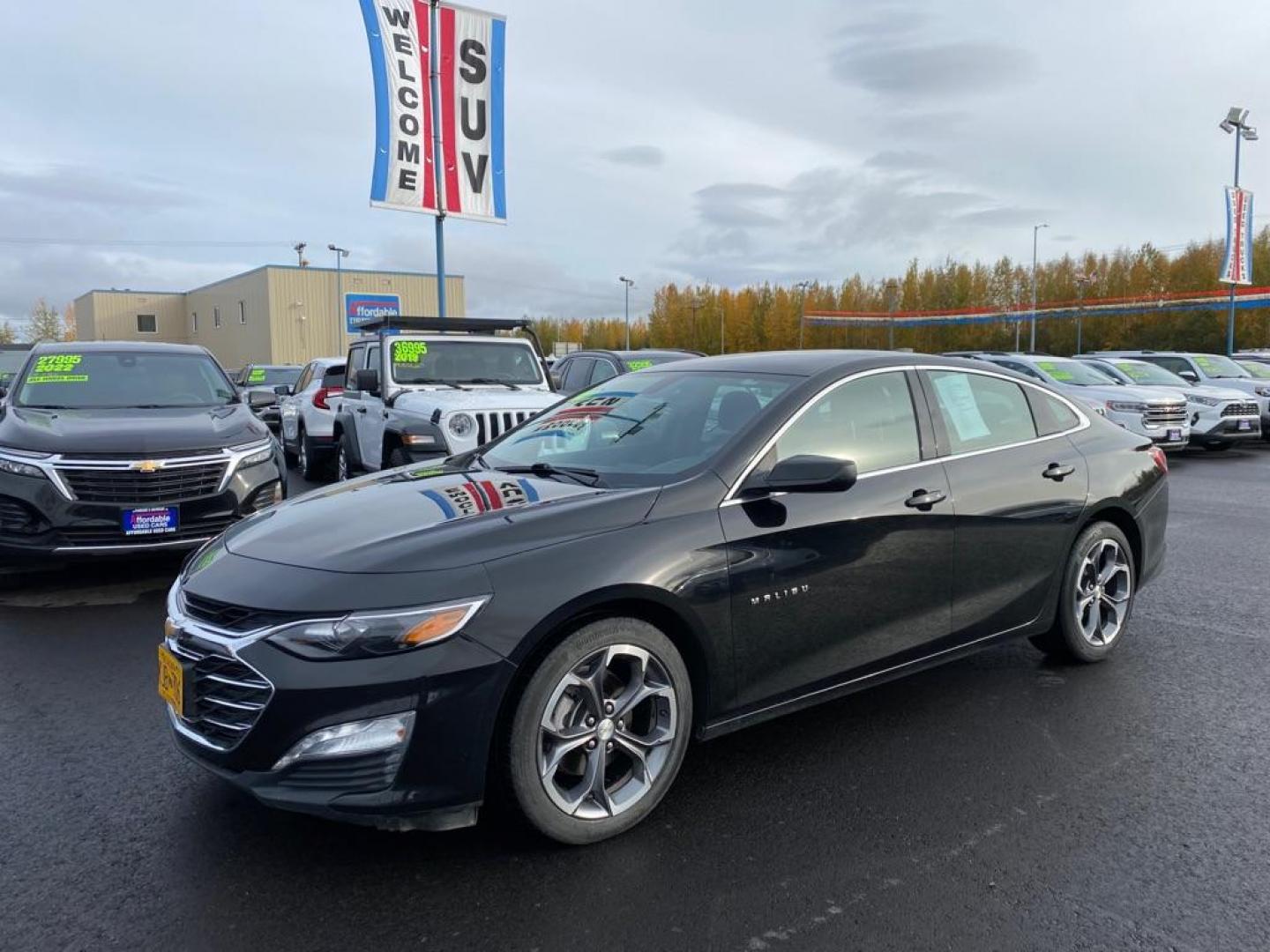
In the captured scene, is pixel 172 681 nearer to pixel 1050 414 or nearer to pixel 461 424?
pixel 1050 414

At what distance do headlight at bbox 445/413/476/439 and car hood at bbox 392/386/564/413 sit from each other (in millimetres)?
76

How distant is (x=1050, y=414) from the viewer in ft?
14.8

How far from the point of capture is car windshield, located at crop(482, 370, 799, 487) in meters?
3.47

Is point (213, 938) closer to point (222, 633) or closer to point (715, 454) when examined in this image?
point (222, 633)

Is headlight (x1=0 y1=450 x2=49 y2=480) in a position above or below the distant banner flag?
below

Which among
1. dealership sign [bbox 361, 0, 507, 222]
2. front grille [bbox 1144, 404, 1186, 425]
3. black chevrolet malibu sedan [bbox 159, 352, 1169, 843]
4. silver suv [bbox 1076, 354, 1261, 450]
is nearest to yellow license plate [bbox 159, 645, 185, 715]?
black chevrolet malibu sedan [bbox 159, 352, 1169, 843]

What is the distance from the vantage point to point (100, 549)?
582 cm

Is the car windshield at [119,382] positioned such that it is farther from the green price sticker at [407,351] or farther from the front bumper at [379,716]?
the front bumper at [379,716]

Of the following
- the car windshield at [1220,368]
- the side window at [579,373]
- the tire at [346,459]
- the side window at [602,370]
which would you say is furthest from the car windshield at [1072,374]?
the tire at [346,459]

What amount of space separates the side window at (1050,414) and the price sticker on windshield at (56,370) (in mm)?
7000

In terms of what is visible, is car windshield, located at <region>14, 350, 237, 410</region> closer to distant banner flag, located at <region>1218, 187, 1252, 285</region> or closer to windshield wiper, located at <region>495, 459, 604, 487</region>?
windshield wiper, located at <region>495, 459, 604, 487</region>

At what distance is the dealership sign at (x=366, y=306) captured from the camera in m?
43.4

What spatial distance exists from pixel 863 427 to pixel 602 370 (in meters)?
10.0

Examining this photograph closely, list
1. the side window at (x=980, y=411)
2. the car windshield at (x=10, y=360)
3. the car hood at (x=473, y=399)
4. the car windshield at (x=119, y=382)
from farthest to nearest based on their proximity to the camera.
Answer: the car windshield at (x=10, y=360)
the car hood at (x=473, y=399)
the car windshield at (x=119, y=382)
the side window at (x=980, y=411)
